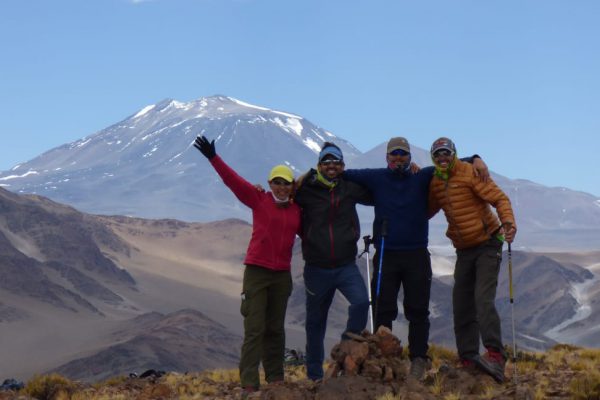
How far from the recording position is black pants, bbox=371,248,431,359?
9906 mm

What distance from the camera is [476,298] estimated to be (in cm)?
993

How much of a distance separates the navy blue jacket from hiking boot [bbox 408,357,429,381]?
1.27m

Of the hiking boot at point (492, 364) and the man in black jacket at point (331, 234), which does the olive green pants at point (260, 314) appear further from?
the hiking boot at point (492, 364)

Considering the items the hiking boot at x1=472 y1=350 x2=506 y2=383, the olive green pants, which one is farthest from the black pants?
the olive green pants

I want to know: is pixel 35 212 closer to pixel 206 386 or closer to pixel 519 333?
pixel 519 333

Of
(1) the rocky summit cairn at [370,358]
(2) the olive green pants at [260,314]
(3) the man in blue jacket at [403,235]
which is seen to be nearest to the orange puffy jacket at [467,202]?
(3) the man in blue jacket at [403,235]

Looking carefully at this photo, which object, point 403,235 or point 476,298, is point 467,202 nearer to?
point 403,235

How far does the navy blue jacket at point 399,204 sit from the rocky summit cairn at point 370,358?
1.07 meters

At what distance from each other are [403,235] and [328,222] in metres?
0.84

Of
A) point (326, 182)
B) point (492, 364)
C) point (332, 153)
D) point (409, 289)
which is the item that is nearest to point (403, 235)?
point (409, 289)

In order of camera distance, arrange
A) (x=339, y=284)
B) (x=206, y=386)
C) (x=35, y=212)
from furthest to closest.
Answer: (x=35, y=212) → (x=206, y=386) → (x=339, y=284)

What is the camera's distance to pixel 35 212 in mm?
190250

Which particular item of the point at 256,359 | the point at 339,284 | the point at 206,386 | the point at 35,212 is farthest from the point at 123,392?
the point at 35,212

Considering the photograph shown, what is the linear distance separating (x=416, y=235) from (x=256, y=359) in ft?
7.23
